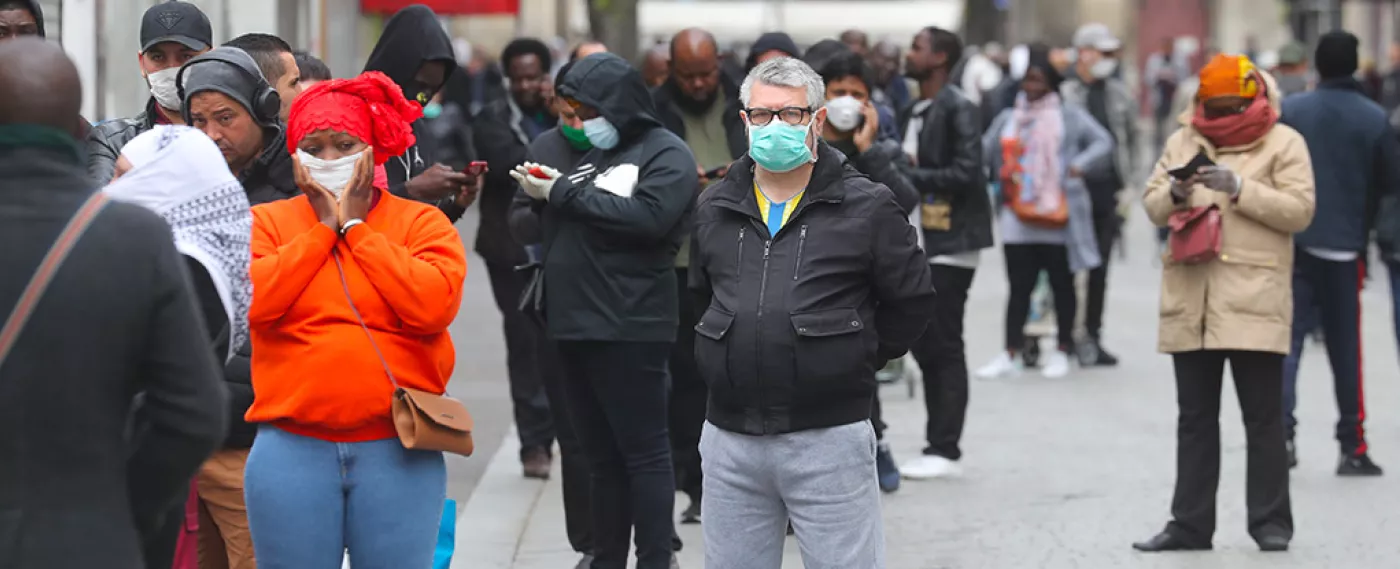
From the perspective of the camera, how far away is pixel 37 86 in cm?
330

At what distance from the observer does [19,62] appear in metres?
3.32

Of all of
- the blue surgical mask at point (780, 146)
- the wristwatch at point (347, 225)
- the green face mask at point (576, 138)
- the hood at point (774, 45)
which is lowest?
the wristwatch at point (347, 225)

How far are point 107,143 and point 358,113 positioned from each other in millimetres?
866

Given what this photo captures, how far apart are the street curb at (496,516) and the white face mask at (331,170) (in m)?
2.72

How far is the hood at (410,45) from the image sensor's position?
7043mm

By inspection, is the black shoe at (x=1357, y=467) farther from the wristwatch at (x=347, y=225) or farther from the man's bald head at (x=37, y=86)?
the man's bald head at (x=37, y=86)

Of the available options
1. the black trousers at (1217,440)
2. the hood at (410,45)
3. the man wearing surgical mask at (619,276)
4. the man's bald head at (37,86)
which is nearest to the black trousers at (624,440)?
the man wearing surgical mask at (619,276)

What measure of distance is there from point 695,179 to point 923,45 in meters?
3.32

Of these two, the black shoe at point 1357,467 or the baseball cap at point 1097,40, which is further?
the baseball cap at point 1097,40

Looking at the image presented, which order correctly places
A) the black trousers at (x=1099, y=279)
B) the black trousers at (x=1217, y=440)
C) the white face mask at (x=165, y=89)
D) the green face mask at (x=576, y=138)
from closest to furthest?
the white face mask at (x=165, y=89) → the green face mask at (x=576, y=138) → the black trousers at (x=1217, y=440) → the black trousers at (x=1099, y=279)

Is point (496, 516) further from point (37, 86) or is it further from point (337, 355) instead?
point (37, 86)

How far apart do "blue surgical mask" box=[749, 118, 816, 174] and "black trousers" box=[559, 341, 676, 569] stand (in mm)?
1453

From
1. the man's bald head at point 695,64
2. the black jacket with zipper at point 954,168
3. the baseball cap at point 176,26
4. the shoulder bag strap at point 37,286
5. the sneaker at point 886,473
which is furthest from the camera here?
the black jacket with zipper at point 954,168

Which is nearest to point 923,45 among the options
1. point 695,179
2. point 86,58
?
point 695,179
